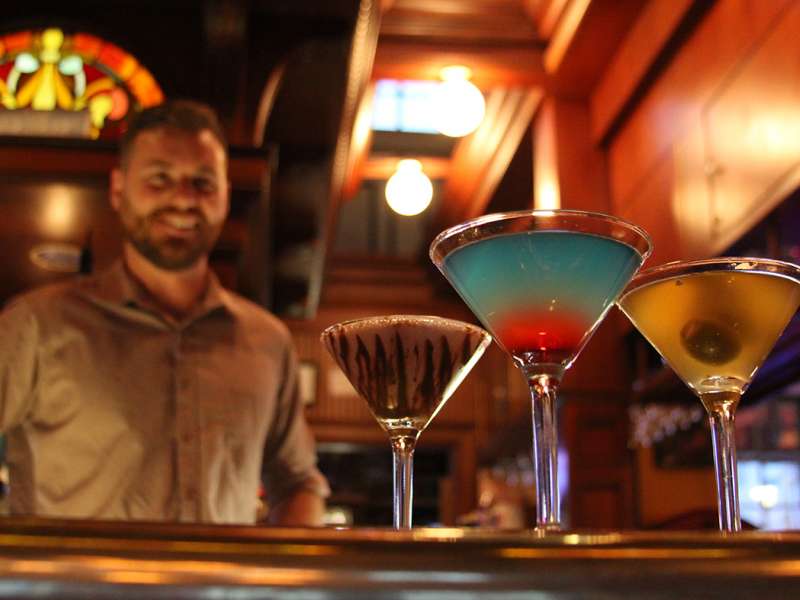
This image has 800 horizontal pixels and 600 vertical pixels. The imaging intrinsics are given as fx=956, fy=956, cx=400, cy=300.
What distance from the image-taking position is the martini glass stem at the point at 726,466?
94 centimetres

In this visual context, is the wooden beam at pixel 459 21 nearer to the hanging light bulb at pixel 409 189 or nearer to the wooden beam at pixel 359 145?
the wooden beam at pixel 359 145

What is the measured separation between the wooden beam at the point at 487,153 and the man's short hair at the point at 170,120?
3614mm

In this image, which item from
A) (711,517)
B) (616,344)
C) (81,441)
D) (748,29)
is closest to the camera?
(81,441)

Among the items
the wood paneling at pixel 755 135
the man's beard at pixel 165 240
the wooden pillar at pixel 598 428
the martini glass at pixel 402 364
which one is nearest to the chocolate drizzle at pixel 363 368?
the martini glass at pixel 402 364

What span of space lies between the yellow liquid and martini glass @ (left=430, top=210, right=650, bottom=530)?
7cm

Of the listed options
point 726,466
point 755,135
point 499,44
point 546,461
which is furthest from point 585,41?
point 546,461

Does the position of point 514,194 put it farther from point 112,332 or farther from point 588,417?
point 112,332

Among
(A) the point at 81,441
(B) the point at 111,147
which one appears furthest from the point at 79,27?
(A) the point at 81,441

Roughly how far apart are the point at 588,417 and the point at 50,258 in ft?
10.1

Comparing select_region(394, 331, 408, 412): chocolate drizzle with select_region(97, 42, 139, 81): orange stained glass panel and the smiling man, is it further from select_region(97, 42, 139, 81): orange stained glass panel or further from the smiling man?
select_region(97, 42, 139, 81): orange stained glass panel

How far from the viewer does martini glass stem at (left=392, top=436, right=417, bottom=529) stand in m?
0.95

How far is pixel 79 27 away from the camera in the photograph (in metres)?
2.69

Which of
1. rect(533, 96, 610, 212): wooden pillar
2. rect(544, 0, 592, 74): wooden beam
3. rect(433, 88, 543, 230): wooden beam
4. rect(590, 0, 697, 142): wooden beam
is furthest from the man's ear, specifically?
rect(433, 88, 543, 230): wooden beam

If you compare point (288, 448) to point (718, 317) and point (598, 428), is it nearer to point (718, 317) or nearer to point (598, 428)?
point (718, 317)
